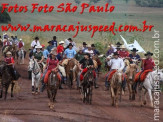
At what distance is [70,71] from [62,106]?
7067 millimetres

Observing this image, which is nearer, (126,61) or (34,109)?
(34,109)

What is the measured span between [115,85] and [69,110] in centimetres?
268

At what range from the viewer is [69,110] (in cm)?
1816

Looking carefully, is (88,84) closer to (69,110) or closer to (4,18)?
(69,110)

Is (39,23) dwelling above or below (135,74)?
above

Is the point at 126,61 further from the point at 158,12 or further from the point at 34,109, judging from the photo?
the point at 158,12

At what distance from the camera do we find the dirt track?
1647 cm

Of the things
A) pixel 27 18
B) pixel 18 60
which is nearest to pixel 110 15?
pixel 27 18

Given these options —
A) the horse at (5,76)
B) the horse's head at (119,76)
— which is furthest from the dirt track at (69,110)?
the horse's head at (119,76)

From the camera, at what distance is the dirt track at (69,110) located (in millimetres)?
16469

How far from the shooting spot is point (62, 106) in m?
19.2

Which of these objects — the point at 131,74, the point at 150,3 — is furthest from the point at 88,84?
the point at 150,3

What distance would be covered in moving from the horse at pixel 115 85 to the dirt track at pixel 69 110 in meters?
0.36

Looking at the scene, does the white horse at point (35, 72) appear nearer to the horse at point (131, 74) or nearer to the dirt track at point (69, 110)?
the dirt track at point (69, 110)
